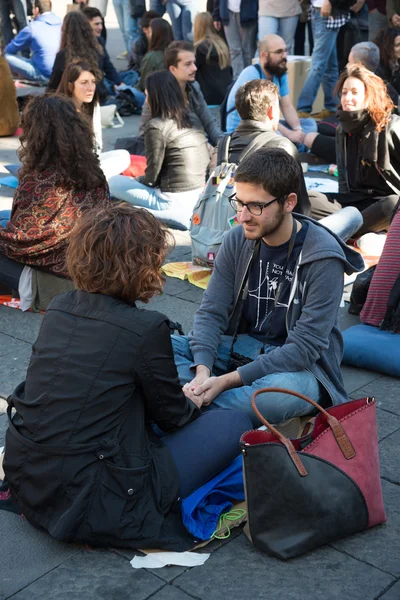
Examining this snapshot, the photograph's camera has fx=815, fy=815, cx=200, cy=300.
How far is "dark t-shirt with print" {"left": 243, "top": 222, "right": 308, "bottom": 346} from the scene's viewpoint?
3.30 m

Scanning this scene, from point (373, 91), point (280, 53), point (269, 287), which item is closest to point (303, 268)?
point (269, 287)

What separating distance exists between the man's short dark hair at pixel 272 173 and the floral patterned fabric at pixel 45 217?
1588mm

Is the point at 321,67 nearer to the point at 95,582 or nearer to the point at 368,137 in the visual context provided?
the point at 368,137

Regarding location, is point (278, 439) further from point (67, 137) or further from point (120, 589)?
point (67, 137)

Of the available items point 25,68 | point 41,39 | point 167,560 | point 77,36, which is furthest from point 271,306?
point 25,68

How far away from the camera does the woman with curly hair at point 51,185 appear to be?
14.6 ft

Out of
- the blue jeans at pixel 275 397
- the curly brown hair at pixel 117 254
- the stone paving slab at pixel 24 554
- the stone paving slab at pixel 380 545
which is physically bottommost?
the stone paving slab at pixel 380 545

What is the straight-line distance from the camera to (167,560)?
262cm

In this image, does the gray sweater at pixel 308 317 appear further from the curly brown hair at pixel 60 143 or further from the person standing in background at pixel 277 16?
the person standing in background at pixel 277 16

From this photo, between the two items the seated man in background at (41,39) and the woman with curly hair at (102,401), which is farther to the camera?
the seated man in background at (41,39)

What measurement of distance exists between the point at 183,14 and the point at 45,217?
774 centimetres

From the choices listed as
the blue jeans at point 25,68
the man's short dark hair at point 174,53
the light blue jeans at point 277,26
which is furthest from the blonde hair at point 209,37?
the blue jeans at point 25,68

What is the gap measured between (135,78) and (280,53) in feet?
13.5

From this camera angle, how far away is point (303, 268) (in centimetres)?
322
